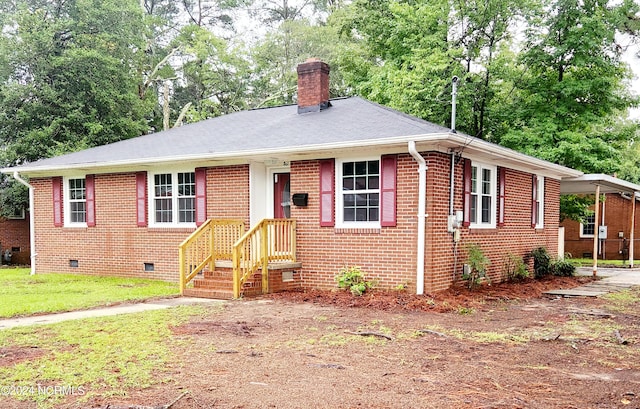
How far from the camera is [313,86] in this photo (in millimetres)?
13820

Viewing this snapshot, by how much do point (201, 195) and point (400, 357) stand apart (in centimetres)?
789

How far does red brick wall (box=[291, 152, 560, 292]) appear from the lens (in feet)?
33.0

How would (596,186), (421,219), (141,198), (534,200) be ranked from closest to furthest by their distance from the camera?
(421,219) < (141,198) < (534,200) < (596,186)

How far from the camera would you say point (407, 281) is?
1012 cm

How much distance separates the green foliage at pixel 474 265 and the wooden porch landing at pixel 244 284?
3444mm

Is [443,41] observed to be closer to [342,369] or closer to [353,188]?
[353,188]

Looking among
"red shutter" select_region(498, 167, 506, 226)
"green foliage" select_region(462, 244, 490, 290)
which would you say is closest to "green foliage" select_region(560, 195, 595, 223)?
"red shutter" select_region(498, 167, 506, 226)

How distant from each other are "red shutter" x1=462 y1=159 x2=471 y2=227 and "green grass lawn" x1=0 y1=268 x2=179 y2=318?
20.1 ft

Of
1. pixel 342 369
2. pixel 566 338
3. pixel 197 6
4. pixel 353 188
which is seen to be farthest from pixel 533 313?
pixel 197 6

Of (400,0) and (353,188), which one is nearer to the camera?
(353,188)

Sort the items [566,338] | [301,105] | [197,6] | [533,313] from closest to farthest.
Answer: [566,338], [533,313], [301,105], [197,6]

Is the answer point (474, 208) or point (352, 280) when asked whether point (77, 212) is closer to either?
point (352, 280)

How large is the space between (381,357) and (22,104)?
1967cm

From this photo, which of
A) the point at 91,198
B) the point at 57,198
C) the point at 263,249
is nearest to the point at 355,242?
the point at 263,249
